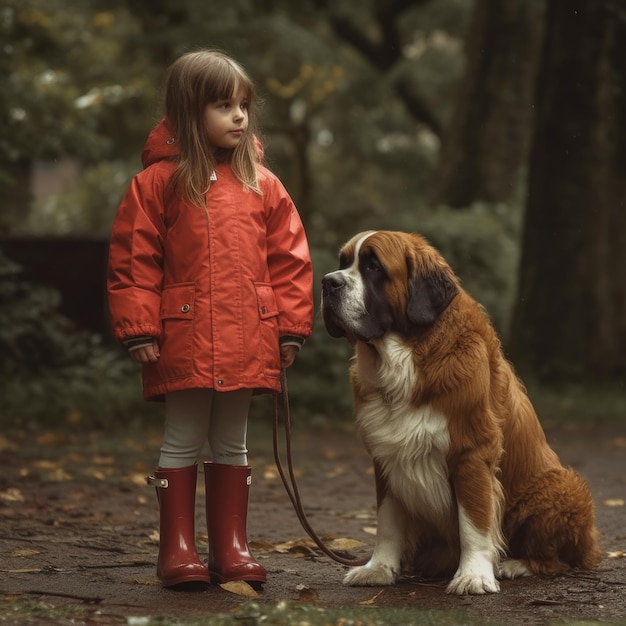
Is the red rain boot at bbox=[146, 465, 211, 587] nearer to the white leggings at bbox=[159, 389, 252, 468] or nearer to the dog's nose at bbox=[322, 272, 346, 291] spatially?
the white leggings at bbox=[159, 389, 252, 468]

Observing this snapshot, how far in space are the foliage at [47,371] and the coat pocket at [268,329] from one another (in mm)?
6143

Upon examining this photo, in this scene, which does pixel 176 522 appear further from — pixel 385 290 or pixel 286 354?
pixel 385 290

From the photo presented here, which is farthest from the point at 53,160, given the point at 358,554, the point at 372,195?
the point at 372,195

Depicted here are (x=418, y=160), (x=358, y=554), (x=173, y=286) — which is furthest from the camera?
(x=418, y=160)

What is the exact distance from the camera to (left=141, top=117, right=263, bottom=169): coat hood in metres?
4.99

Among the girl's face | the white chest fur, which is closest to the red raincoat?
the girl's face

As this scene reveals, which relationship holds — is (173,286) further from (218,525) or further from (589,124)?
(589,124)

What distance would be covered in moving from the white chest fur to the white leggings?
54 cm

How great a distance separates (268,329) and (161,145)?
94 centimetres

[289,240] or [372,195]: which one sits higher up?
[372,195]

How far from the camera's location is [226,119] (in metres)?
4.92

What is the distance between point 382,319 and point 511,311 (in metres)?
9.14

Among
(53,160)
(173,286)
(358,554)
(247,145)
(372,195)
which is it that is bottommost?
(358,554)

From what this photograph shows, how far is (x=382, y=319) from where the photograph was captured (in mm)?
4832
